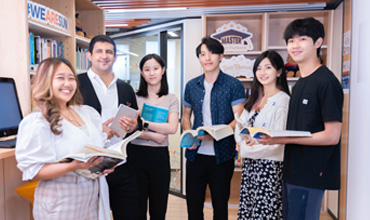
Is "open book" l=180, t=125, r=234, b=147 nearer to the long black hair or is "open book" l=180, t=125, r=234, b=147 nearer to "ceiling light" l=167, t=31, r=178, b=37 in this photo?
the long black hair

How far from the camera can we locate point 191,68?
13.5 feet

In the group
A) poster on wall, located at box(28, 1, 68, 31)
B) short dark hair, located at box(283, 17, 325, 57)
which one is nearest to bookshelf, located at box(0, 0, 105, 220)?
poster on wall, located at box(28, 1, 68, 31)

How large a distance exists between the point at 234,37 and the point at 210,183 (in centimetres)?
227

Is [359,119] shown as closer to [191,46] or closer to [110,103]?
[110,103]

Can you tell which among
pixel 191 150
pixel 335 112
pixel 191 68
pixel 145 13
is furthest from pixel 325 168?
pixel 145 13

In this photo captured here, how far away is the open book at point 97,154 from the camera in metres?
1.25

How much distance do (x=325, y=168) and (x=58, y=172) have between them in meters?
1.39

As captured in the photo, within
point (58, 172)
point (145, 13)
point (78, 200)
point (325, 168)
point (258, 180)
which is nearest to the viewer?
point (58, 172)

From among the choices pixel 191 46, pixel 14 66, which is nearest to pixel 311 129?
pixel 14 66

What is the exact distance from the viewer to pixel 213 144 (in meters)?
2.32

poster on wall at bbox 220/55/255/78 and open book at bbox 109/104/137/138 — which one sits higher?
poster on wall at bbox 220/55/255/78

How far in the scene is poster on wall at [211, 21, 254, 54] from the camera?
3.87m

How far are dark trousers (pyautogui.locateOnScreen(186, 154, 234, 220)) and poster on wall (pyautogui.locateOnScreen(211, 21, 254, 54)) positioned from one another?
6.49 ft

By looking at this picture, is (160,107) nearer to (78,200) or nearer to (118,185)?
(118,185)
